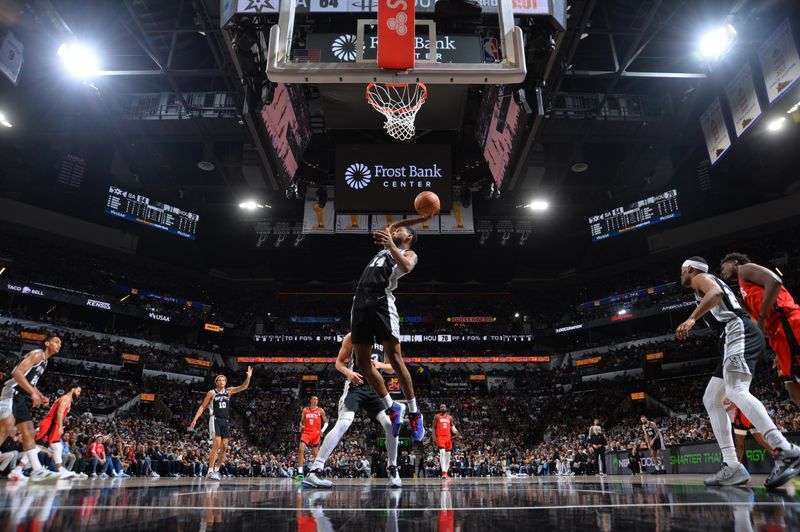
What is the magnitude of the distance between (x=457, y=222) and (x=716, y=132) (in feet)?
25.7

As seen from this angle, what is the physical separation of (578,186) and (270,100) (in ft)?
50.3

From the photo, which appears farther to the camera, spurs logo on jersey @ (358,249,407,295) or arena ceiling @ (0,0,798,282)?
arena ceiling @ (0,0,798,282)

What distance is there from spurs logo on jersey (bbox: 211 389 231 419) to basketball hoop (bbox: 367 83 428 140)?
642cm

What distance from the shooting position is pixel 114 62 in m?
14.8

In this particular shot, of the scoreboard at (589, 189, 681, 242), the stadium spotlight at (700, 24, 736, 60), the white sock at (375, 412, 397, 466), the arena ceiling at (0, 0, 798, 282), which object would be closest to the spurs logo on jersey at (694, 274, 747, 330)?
the white sock at (375, 412, 397, 466)

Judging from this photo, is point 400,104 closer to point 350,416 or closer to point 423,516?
point 350,416

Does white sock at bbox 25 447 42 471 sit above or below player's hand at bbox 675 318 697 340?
below

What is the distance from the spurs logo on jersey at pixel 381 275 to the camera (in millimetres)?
4621

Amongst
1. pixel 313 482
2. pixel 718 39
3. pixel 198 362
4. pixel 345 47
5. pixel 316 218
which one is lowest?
pixel 313 482

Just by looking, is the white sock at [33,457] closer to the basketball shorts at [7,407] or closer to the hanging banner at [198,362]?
the basketball shorts at [7,407]

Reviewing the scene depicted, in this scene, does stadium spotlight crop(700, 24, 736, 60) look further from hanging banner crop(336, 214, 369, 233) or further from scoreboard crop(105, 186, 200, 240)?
scoreboard crop(105, 186, 200, 240)

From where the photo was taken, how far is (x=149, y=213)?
2288 cm

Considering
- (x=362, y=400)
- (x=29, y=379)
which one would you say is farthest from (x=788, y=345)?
(x=29, y=379)

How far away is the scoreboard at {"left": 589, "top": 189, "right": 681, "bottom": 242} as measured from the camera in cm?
2142
